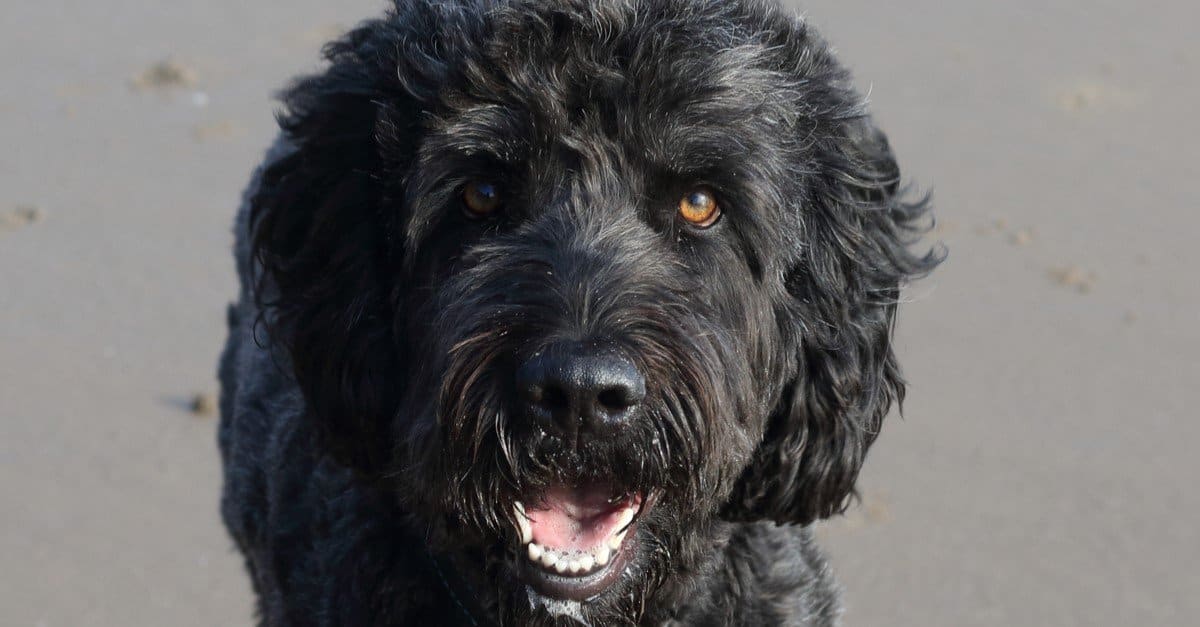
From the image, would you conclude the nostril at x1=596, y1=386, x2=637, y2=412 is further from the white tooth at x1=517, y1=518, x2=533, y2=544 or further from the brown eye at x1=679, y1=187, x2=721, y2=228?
the brown eye at x1=679, y1=187, x2=721, y2=228

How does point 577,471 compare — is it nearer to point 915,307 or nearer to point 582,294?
point 582,294

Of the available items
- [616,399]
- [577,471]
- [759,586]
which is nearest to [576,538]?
[577,471]

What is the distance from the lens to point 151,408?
20.0 ft

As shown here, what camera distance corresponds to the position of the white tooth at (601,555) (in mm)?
2822

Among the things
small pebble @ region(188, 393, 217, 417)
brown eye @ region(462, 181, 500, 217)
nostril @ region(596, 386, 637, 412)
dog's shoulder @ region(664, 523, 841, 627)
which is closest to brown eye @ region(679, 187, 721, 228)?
brown eye @ region(462, 181, 500, 217)

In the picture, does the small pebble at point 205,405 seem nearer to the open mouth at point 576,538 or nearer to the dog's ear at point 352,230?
the dog's ear at point 352,230

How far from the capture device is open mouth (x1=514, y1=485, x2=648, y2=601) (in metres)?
2.78

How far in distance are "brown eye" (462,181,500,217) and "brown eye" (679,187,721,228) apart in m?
0.38

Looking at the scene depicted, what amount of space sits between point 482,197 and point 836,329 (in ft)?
2.60

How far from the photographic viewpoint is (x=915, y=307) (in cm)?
656

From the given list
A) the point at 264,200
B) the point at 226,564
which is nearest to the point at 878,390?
the point at 264,200

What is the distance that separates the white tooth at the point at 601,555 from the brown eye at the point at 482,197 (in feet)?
2.32

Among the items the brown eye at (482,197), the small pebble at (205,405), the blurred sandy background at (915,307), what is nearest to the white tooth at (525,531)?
the brown eye at (482,197)

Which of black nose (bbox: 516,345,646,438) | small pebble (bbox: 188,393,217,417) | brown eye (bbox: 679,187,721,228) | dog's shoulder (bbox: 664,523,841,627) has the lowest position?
small pebble (bbox: 188,393,217,417)
